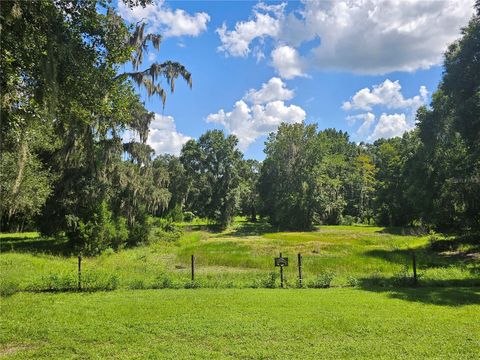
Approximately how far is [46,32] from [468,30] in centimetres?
1936

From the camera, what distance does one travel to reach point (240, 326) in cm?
745

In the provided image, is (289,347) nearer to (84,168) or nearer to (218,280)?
(218,280)

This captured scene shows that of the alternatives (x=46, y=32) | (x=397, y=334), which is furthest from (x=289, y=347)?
(x=46, y=32)

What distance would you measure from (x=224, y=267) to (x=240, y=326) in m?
14.1

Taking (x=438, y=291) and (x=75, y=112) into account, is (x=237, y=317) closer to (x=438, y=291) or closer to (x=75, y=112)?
(x=75, y=112)

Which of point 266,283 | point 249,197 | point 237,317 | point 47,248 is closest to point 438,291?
point 266,283

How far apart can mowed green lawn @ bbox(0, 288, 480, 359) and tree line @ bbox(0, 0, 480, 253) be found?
2939 millimetres

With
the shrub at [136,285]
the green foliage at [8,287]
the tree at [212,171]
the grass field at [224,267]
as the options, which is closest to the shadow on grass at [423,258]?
the grass field at [224,267]

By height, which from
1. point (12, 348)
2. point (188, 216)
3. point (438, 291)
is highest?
point (188, 216)

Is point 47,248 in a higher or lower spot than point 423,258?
higher

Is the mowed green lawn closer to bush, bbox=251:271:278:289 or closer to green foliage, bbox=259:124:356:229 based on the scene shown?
bush, bbox=251:271:278:289

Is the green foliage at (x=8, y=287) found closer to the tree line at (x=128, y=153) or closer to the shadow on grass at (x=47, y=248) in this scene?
the tree line at (x=128, y=153)

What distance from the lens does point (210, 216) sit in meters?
59.8

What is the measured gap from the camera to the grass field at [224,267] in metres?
12.7
